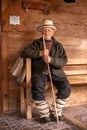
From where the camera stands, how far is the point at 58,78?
10.9ft

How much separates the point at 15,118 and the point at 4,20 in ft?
4.78

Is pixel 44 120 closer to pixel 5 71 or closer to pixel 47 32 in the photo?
pixel 5 71

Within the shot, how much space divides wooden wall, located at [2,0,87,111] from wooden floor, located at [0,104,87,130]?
1.09 feet

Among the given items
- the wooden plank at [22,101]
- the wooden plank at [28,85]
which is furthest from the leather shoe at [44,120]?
the wooden plank at [22,101]

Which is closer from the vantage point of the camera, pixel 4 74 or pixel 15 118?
pixel 15 118

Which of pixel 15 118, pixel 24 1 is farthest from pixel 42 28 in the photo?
pixel 15 118

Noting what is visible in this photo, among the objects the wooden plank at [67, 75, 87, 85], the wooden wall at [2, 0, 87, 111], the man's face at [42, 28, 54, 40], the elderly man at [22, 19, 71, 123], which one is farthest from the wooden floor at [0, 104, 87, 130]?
the man's face at [42, 28, 54, 40]

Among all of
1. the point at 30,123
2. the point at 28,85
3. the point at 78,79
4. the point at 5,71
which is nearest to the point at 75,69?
the point at 78,79

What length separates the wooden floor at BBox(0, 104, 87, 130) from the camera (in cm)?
296

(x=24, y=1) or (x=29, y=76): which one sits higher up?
(x=24, y=1)

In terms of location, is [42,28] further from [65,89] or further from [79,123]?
[79,123]

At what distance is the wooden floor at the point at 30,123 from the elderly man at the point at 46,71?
145 millimetres

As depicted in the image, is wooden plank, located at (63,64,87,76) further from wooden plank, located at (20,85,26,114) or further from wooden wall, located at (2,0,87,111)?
wooden plank, located at (20,85,26,114)

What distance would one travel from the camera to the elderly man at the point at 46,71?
125 inches
